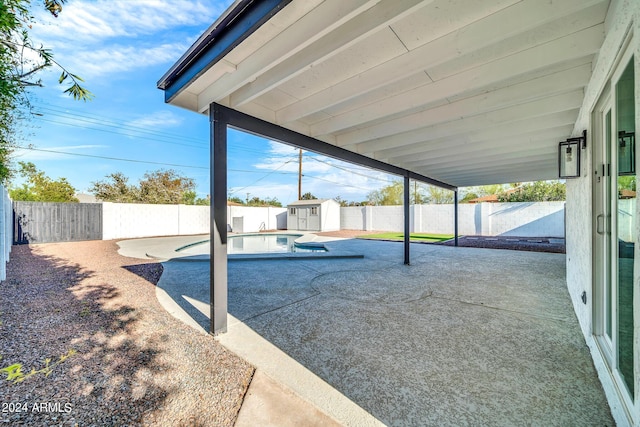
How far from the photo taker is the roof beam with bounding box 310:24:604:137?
1909 millimetres

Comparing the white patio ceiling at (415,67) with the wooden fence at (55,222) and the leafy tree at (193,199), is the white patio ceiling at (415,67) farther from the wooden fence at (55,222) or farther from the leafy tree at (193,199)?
the leafy tree at (193,199)

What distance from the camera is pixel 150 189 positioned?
20.7 metres

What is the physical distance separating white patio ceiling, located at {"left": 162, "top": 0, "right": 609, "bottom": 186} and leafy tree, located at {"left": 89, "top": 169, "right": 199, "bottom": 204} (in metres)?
21.5

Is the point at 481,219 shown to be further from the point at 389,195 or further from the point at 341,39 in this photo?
the point at 341,39

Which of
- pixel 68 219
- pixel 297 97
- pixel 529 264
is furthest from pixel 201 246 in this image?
pixel 529 264

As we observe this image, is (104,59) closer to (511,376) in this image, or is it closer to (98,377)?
(98,377)

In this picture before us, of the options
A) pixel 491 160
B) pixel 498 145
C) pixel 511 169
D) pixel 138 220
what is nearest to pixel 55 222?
pixel 138 220

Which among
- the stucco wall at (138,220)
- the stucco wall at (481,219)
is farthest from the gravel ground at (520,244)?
the stucco wall at (138,220)

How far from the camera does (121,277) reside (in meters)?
4.83

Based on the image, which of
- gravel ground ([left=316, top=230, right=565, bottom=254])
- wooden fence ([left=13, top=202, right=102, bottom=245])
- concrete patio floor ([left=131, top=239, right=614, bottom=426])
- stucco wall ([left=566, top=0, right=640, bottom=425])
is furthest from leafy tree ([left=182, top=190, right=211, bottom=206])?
stucco wall ([left=566, top=0, right=640, bottom=425])

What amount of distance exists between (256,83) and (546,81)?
113 inches

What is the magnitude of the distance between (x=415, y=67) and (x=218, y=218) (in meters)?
2.40

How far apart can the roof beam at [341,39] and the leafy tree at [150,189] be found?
22.2m

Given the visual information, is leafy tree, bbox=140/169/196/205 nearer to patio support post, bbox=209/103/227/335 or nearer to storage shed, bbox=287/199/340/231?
storage shed, bbox=287/199/340/231
